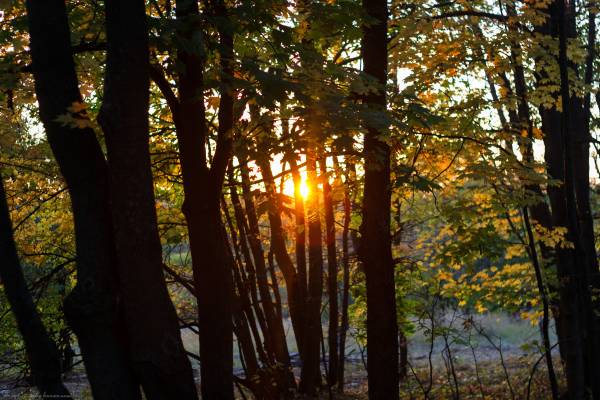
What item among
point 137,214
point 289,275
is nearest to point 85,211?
point 137,214

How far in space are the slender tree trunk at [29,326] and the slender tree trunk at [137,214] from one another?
3.99 ft

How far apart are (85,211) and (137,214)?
0.50 meters

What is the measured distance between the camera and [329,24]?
6422 mm

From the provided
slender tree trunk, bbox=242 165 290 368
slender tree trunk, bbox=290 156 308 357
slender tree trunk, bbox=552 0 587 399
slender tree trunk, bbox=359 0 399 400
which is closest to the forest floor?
slender tree trunk, bbox=552 0 587 399

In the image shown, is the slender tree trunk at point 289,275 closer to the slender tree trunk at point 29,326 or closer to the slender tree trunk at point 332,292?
the slender tree trunk at point 332,292

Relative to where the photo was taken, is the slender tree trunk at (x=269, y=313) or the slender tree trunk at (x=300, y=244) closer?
the slender tree trunk at (x=269, y=313)

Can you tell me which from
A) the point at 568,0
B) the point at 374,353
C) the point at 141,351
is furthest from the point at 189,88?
the point at 568,0

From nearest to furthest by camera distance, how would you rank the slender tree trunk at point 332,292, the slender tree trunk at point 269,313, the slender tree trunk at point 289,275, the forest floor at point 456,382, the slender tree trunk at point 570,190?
the slender tree trunk at point 570,190 < the forest floor at point 456,382 < the slender tree trunk at point 269,313 < the slender tree trunk at point 289,275 < the slender tree trunk at point 332,292

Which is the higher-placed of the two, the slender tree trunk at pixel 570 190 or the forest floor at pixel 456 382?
the slender tree trunk at pixel 570 190

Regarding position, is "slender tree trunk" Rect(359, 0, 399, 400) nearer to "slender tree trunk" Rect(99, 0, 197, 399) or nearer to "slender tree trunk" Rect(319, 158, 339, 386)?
"slender tree trunk" Rect(99, 0, 197, 399)

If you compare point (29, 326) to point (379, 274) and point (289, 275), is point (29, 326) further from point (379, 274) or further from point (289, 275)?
point (289, 275)

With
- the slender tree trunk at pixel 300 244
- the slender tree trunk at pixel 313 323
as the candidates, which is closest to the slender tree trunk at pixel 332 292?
the slender tree trunk at pixel 313 323

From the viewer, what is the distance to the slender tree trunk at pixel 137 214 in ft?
14.1

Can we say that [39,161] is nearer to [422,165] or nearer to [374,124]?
[422,165]
